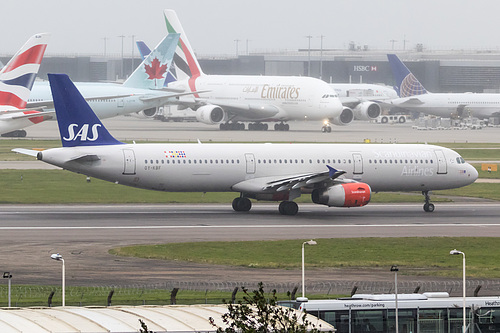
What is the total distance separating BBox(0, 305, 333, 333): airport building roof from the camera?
1931 centimetres

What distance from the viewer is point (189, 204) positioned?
5931 centimetres

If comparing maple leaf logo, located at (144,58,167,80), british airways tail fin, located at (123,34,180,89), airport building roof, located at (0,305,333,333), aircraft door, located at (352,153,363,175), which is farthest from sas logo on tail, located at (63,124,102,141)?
maple leaf logo, located at (144,58,167,80)

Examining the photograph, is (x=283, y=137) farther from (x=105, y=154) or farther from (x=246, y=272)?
(x=246, y=272)

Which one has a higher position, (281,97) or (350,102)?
(350,102)

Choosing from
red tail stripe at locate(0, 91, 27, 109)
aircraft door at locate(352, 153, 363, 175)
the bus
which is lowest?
the bus

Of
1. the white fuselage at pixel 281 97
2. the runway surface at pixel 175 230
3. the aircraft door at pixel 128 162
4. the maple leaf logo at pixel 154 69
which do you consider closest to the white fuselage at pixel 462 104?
the white fuselage at pixel 281 97

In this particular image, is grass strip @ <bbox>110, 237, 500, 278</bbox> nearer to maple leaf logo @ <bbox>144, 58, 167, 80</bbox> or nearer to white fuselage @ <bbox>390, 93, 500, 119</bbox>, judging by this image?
maple leaf logo @ <bbox>144, 58, 167, 80</bbox>

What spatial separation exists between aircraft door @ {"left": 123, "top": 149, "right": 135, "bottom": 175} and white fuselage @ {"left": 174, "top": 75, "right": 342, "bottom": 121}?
70.5 meters

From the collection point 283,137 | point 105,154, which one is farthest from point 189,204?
point 283,137

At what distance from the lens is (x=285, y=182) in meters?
51.7

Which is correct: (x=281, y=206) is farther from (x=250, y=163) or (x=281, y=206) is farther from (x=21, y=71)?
(x=21, y=71)

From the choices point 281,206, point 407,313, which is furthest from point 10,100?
point 407,313

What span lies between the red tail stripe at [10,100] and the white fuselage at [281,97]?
54.3m

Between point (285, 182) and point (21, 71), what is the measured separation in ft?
79.3
